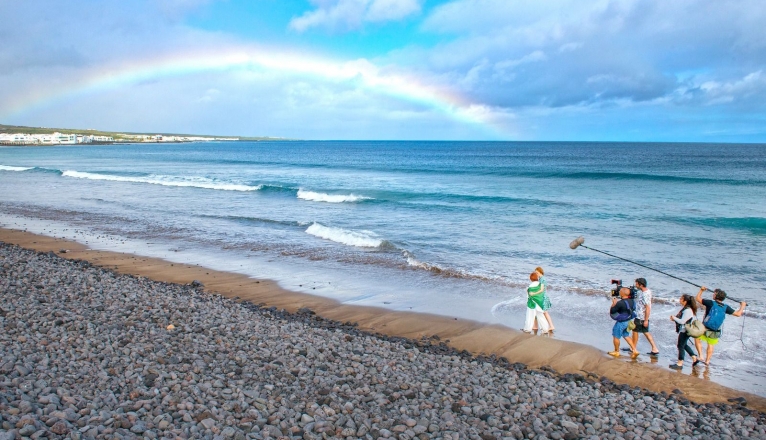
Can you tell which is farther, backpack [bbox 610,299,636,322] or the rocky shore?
backpack [bbox 610,299,636,322]

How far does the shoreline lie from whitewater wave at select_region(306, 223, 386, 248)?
650cm

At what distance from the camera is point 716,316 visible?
31.4ft

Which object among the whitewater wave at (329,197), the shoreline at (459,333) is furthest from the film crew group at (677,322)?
the whitewater wave at (329,197)

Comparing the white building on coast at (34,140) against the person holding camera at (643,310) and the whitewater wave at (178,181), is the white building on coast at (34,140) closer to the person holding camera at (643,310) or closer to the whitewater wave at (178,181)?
the whitewater wave at (178,181)

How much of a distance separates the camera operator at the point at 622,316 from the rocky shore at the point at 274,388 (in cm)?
163

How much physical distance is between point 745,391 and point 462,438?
589 centimetres

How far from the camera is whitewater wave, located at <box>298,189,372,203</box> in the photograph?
118 feet

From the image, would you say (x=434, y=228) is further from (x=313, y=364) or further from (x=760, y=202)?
(x=760, y=202)

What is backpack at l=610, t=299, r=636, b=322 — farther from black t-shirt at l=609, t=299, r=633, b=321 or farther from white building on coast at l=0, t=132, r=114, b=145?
white building on coast at l=0, t=132, r=114, b=145

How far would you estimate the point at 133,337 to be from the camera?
27.8 ft

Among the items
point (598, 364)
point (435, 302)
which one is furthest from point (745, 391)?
point (435, 302)

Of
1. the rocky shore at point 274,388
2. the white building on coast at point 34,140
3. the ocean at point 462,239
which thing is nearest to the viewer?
the rocky shore at point 274,388

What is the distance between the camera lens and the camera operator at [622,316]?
10172 millimetres

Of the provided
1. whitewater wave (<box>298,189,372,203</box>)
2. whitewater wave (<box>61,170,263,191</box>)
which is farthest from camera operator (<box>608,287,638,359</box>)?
whitewater wave (<box>61,170,263,191</box>)
